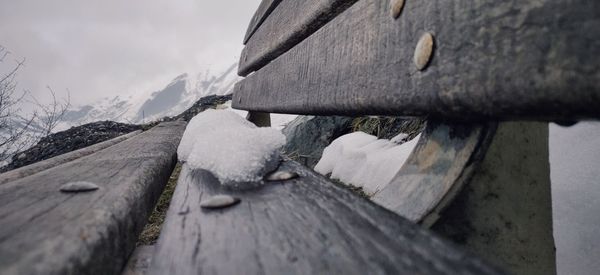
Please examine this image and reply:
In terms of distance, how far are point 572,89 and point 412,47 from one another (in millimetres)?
288

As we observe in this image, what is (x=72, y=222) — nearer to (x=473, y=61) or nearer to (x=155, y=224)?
(x=473, y=61)

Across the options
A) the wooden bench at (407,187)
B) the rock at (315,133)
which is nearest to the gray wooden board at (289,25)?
the wooden bench at (407,187)

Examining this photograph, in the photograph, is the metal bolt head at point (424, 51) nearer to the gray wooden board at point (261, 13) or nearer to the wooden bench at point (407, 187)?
the wooden bench at point (407, 187)

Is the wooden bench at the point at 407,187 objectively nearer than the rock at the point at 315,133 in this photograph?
Yes

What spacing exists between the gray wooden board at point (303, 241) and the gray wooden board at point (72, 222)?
7 cm

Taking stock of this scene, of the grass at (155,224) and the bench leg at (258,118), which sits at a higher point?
the bench leg at (258,118)

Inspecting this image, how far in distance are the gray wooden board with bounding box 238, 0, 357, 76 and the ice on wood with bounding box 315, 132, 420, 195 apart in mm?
919

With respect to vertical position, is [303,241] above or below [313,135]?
above

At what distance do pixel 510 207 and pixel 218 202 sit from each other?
530 mm

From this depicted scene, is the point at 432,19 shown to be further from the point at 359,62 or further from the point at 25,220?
the point at 25,220

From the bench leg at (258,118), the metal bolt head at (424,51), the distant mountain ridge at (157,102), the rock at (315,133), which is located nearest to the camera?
the metal bolt head at (424,51)

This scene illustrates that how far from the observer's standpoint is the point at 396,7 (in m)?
0.66

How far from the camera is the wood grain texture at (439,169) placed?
21.8 inches

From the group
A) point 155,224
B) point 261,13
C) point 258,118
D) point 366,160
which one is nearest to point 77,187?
point 155,224
